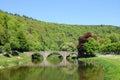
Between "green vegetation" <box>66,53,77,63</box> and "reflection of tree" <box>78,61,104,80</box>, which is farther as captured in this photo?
"green vegetation" <box>66,53,77,63</box>

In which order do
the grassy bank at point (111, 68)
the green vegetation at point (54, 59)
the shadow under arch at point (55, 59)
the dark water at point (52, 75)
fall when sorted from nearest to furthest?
the grassy bank at point (111, 68), the dark water at point (52, 75), the shadow under arch at point (55, 59), the green vegetation at point (54, 59)

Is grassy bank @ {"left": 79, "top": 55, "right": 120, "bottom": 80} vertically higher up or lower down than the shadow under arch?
higher up

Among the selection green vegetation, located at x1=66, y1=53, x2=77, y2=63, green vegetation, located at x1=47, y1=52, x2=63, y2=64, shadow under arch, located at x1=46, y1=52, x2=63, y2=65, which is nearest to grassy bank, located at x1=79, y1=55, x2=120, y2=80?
shadow under arch, located at x1=46, y1=52, x2=63, y2=65

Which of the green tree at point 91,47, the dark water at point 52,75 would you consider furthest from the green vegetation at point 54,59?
the dark water at point 52,75

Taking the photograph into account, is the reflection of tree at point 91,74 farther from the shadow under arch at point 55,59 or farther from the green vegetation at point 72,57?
the green vegetation at point 72,57

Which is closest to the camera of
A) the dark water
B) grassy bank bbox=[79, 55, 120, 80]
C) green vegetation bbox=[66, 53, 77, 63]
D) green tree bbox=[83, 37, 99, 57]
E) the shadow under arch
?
grassy bank bbox=[79, 55, 120, 80]

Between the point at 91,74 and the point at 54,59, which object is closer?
the point at 91,74

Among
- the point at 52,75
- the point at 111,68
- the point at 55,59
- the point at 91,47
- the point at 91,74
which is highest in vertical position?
the point at 111,68

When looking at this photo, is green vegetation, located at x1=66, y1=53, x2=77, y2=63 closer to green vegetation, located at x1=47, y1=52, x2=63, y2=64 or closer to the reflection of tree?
green vegetation, located at x1=47, y1=52, x2=63, y2=64

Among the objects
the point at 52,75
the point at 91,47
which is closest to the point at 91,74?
the point at 52,75

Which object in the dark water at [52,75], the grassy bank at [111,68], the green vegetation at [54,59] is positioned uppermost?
the grassy bank at [111,68]

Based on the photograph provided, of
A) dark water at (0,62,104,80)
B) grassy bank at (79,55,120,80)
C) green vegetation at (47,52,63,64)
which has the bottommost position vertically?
green vegetation at (47,52,63,64)

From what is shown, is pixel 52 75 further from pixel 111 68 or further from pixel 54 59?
pixel 54 59

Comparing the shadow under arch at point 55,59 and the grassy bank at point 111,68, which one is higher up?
the grassy bank at point 111,68
